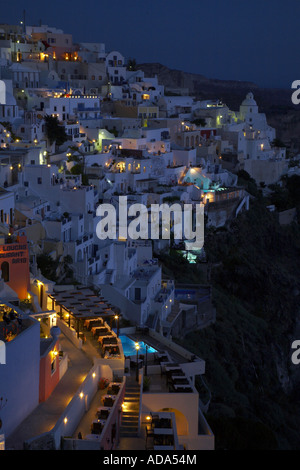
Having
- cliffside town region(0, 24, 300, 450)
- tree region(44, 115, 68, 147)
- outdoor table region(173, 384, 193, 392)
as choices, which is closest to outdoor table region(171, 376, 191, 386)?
cliffside town region(0, 24, 300, 450)

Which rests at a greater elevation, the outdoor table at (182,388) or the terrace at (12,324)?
the terrace at (12,324)

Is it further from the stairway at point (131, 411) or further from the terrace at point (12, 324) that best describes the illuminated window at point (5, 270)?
the stairway at point (131, 411)

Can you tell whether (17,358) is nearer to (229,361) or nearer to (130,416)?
(130,416)

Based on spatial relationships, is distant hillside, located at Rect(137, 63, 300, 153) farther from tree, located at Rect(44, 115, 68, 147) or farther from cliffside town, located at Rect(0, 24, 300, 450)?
tree, located at Rect(44, 115, 68, 147)

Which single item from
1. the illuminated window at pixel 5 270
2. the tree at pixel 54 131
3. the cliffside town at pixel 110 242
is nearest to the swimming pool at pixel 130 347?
the cliffside town at pixel 110 242

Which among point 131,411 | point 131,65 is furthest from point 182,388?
point 131,65

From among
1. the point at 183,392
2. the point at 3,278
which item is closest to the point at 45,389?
the point at 183,392
